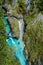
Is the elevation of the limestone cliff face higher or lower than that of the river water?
higher

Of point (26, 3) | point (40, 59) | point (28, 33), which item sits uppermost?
point (26, 3)

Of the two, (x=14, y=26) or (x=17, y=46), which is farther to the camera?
(x=14, y=26)

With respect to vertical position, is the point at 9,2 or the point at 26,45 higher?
the point at 9,2

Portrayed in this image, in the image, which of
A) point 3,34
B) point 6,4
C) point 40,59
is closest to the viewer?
point 3,34

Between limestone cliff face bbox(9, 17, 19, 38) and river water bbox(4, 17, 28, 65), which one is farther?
limestone cliff face bbox(9, 17, 19, 38)

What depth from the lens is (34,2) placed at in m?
20.3

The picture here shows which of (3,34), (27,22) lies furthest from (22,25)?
(3,34)

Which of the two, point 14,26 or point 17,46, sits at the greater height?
point 14,26

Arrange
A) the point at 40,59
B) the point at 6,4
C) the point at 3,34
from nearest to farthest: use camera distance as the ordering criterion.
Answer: the point at 3,34 < the point at 40,59 < the point at 6,4

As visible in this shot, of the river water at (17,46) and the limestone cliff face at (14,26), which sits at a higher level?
the limestone cliff face at (14,26)

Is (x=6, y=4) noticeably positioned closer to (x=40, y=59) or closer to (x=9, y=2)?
(x=9, y=2)

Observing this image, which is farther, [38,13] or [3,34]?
[38,13]

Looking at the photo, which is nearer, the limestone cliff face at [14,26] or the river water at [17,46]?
the river water at [17,46]

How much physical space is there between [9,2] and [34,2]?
178cm
